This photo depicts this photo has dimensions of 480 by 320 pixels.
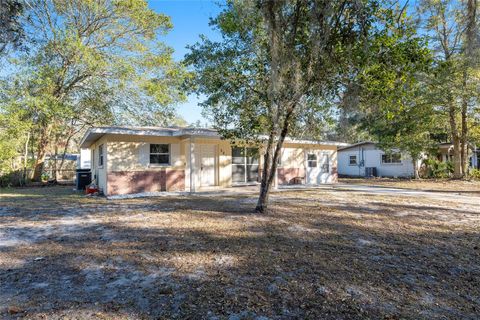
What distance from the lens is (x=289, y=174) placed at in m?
16.1

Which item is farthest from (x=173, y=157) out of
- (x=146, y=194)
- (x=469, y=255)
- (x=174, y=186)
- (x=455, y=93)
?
(x=455, y=93)

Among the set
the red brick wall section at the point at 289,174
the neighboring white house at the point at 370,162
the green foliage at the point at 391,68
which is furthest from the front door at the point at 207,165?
the neighboring white house at the point at 370,162

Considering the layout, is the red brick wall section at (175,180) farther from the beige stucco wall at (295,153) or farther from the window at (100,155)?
the beige stucco wall at (295,153)

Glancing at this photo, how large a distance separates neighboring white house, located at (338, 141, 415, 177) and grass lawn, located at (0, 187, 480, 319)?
58.4 feet

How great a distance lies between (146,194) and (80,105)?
32.7ft

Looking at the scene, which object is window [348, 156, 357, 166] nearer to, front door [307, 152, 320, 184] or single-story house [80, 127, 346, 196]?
front door [307, 152, 320, 184]

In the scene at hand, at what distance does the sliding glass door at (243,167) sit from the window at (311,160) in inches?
134

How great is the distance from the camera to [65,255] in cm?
423

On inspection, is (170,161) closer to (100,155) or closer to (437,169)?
(100,155)

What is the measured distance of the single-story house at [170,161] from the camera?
37.1 feet

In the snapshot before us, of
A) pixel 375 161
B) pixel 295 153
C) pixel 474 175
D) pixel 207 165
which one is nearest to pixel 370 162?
pixel 375 161

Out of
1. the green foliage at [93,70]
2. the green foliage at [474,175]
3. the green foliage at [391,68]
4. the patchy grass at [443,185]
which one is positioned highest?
the green foliage at [93,70]

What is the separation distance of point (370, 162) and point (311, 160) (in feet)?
35.2

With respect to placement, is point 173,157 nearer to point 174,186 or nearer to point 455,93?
point 174,186
